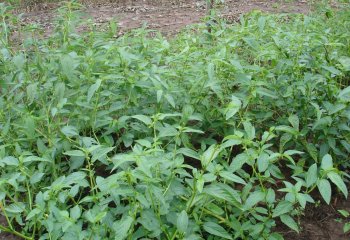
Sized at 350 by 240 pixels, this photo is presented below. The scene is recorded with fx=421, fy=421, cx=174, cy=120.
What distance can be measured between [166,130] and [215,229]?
571 millimetres

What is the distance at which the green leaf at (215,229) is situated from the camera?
2084 mm

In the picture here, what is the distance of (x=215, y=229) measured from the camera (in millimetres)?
2102

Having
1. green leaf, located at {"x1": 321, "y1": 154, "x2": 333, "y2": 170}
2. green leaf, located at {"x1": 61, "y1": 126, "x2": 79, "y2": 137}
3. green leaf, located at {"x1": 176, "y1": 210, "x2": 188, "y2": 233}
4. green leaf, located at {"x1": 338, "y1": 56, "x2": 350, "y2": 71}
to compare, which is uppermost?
green leaf, located at {"x1": 338, "y1": 56, "x2": 350, "y2": 71}

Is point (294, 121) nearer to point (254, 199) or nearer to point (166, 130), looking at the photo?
point (254, 199)

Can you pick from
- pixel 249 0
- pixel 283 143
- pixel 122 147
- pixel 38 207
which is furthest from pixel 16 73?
pixel 249 0

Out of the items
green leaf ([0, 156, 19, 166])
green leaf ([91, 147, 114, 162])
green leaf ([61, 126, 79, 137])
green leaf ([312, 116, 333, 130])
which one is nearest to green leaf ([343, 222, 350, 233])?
green leaf ([312, 116, 333, 130])

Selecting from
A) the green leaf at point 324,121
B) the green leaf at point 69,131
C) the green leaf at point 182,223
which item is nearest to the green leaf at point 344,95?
the green leaf at point 324,121

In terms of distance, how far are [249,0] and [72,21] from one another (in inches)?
213

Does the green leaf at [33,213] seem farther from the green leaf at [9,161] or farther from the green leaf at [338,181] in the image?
the green leaf at [338,181]

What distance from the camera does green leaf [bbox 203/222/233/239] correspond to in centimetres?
208

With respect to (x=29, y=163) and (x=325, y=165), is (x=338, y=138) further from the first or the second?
(x=29, y=163)

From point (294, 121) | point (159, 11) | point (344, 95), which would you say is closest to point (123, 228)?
point (294, 121)

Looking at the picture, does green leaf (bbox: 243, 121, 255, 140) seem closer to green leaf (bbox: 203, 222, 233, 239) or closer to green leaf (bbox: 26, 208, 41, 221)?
green leaf (bbox: 203, 222, 233, 239)

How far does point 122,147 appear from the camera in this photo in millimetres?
2836
